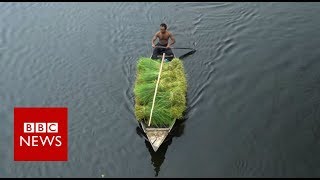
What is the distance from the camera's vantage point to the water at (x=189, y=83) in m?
12.7

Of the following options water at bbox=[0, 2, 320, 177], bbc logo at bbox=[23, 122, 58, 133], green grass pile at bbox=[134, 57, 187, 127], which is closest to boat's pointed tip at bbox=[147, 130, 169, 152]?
green grass pile at bbox=[134, 57, 187, 127]

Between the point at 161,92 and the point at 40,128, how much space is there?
12.2ft

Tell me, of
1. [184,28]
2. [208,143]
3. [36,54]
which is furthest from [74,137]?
[184,28]

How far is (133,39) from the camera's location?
17.8 metres

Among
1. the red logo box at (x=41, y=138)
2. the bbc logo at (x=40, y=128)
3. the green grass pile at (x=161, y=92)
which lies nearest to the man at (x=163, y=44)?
the green grass pile at (x=161, y=92)

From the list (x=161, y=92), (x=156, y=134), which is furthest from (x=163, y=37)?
(x=156, y=134)

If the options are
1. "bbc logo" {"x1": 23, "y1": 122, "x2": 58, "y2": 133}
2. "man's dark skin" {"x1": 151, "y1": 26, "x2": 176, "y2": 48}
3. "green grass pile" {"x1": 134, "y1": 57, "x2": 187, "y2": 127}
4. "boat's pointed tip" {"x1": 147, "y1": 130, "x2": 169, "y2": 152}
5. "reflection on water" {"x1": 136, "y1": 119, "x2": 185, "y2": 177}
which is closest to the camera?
"boat's pointed tip" {"x1": 147, "y1": 130, "x2": 169, "y2": 152}

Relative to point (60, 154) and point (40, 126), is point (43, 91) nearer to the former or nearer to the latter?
point (40, 126)

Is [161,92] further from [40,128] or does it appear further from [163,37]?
[40,128]

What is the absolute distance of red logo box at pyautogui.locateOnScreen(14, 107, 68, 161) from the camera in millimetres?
12977

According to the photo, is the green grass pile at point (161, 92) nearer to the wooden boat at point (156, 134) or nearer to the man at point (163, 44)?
the wooden boat at point (156, 134)

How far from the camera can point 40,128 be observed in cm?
1338

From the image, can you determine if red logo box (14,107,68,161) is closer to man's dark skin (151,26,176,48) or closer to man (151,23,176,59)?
man (151,23,176,59)

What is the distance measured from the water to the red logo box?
0.21m
